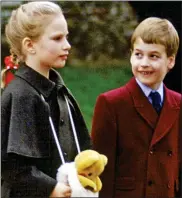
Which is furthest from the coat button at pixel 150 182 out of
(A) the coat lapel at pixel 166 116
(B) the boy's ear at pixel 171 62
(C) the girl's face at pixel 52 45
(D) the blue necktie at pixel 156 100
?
(C) the girl's face at pixel 52 45

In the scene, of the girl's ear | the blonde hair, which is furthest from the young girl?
the girl's ear

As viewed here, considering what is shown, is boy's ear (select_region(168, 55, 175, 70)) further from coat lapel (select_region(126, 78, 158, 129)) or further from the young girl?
the young girl

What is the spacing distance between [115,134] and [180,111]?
25cm

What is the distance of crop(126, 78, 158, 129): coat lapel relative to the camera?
1.80 m

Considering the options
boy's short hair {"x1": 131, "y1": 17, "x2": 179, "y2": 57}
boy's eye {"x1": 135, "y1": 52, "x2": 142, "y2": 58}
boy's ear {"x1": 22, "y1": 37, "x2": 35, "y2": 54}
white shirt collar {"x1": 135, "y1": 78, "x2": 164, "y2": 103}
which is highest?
boy's short hair {"x1": 131, "y1": 17, "x2": 179, "y2": 57}

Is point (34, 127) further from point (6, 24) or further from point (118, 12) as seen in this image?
point (118, 12)

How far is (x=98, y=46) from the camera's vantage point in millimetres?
1838

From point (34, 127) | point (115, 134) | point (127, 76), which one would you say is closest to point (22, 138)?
point (34, 127)

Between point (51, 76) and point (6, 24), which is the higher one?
A: point (6, 24)

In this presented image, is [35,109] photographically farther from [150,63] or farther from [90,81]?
[150,63]

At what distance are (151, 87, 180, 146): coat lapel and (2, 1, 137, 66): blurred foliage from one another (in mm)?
209

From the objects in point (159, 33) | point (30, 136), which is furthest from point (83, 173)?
point (159, 33)

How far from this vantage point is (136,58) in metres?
1.80

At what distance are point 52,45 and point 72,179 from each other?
41 cm
